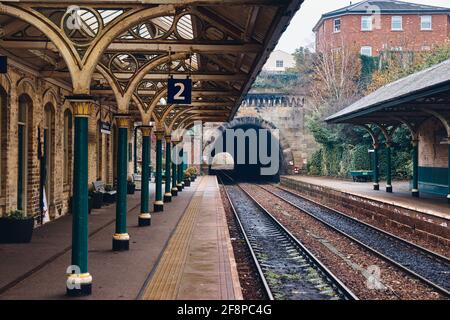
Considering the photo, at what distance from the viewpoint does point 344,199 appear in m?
22.2

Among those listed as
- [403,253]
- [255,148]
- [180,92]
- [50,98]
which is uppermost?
[50,98]

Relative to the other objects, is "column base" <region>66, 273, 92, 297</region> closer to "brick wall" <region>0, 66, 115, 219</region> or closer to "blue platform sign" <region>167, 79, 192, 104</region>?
"blue platform sign" <region>167, 79, 192, 104</region>

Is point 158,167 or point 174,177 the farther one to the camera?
point 174,177

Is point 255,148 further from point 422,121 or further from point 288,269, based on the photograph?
point 288,269

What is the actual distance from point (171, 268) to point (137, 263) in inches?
23.2

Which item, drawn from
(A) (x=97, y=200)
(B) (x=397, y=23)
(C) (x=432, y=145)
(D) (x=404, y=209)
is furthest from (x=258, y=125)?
(D) (x=404, y=209)

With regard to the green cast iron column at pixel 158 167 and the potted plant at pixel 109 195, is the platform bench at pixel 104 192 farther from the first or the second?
the green cast iron column at pixel 158 167

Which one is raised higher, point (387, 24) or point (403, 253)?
point (387, 24)

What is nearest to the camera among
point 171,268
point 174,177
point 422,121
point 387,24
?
point 171,268

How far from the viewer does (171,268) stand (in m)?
8.16

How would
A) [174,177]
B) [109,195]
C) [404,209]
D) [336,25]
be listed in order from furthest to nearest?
[336,25]
[174,177]
[109,195]
[404,209]

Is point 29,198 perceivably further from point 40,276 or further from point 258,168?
point 258,168

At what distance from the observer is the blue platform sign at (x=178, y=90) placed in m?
9.70

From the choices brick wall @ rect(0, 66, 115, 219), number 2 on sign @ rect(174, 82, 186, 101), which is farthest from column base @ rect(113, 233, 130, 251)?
number 2 on sign @ rect(174, 82, 186, 101)
